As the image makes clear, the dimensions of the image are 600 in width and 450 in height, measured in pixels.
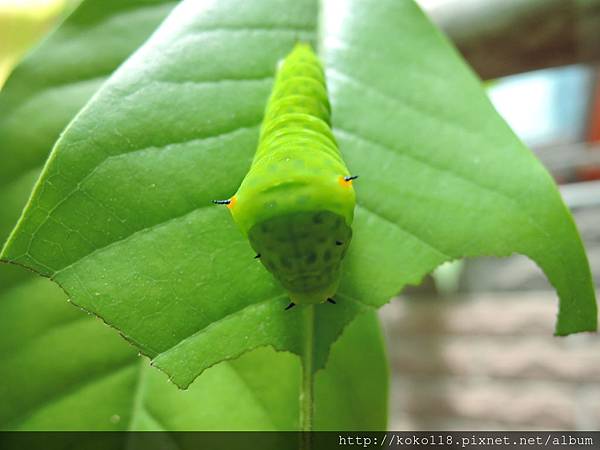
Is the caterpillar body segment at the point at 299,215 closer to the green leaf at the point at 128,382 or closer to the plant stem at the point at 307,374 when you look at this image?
the plant stem at the point at 307,374

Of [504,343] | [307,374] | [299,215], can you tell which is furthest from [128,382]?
[504,343]

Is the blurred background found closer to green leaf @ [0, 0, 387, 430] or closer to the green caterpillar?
green leaf @ [0, 0, 387, 430]

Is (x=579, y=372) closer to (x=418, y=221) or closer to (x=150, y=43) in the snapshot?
(x=418, y=221)

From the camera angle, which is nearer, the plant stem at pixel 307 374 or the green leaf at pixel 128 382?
the plant stem at pixel 307 374

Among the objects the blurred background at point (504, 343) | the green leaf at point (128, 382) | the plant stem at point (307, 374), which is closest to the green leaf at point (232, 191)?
the plant stem at point (307, 374)

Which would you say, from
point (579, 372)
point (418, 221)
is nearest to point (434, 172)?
point (418, 221)

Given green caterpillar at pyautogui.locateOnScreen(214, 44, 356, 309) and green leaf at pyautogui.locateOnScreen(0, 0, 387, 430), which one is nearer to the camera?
green caterpillar at pyautogui.locateOnScreen(214, 44, 356, 309)

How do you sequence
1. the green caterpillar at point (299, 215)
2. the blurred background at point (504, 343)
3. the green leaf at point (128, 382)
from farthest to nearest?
1. the blurred background at point (504, 343)
2. the green leaf at point (128, 382)
3. the green caterpillar at point (299, 215)

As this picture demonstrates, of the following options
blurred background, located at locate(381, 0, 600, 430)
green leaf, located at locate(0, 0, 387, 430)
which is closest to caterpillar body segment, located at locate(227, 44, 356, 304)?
green leaf, located at locate(0, 0, 387, 430)
